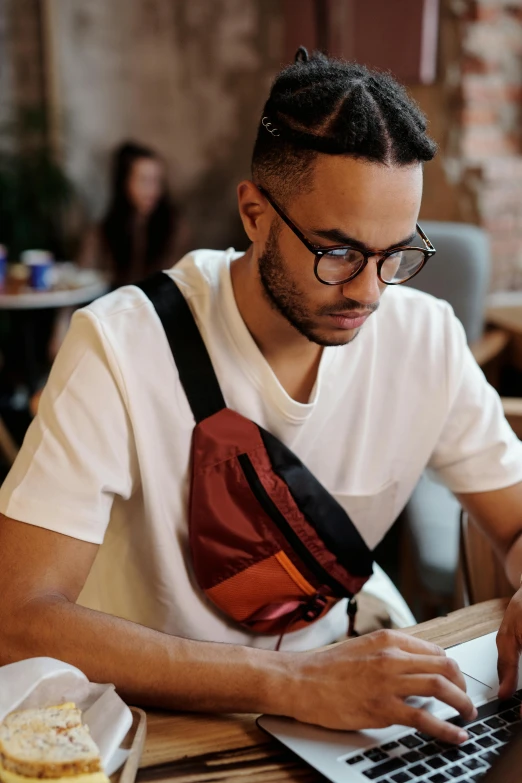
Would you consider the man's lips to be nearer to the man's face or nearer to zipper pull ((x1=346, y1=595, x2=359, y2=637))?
the man's face

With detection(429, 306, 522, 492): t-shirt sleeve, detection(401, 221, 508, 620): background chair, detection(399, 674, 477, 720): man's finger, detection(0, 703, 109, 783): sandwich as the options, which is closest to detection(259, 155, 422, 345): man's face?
detection(429, 306, 522, 492): t-shirt sleeve

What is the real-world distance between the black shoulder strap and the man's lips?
183 mm

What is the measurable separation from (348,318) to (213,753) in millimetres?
566

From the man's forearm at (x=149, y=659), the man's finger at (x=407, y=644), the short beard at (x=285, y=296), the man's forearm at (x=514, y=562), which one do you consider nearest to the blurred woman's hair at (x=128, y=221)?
the short beard at (x=285, y=296)

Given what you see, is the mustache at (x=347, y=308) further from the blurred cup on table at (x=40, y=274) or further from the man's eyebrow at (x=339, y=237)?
the blurred cup on table at (x=40, y=274)

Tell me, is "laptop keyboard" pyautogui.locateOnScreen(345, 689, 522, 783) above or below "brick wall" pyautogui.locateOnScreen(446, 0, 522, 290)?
below

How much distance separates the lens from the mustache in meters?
1.16

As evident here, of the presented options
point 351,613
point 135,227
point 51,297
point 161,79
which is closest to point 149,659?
point 351,613

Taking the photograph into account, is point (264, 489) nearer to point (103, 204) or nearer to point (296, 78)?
point (296, 78)

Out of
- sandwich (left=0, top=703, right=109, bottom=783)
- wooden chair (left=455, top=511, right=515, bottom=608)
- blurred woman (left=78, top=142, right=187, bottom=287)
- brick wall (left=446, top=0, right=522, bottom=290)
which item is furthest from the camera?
blurred woman (left=78, top=142, right=187, bottom=287)

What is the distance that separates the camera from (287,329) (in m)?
1.29

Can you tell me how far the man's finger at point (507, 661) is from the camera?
938 mm

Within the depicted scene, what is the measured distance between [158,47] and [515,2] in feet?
7.95

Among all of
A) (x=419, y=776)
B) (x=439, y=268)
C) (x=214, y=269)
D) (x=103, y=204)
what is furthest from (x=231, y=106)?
(x=419, y=776)
